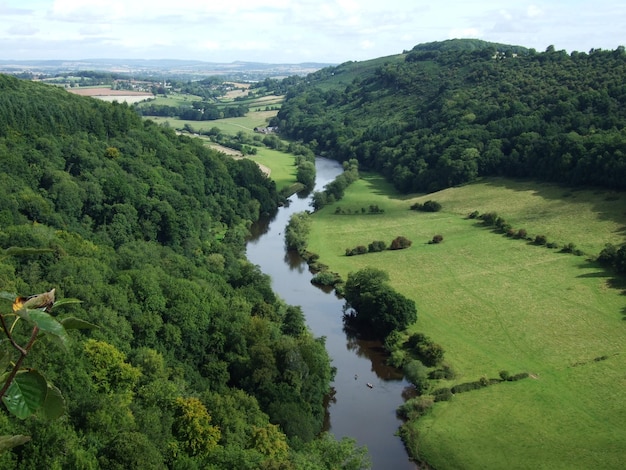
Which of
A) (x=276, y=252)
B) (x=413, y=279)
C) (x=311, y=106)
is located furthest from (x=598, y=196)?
(x=311, y=106)

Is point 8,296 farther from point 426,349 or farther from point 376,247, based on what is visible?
point 376,247

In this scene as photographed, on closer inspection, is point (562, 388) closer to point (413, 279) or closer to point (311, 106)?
point (413, 279)

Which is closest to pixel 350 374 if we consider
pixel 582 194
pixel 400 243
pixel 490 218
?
pixel 400 243

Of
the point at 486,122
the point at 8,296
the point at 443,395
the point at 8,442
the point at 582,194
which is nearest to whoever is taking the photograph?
the point at 8,296

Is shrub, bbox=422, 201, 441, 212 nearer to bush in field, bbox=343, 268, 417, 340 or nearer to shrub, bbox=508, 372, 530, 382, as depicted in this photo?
bush in field, bbox=343, 268, 417, 340

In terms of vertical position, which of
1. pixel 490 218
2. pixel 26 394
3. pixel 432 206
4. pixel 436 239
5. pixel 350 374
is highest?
pixel 26 394

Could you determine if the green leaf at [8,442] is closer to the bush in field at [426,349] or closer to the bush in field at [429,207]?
the bush in field at [426,349]

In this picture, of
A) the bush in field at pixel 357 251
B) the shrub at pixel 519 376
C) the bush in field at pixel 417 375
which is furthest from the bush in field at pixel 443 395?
the bush in field at pixel 357 251
